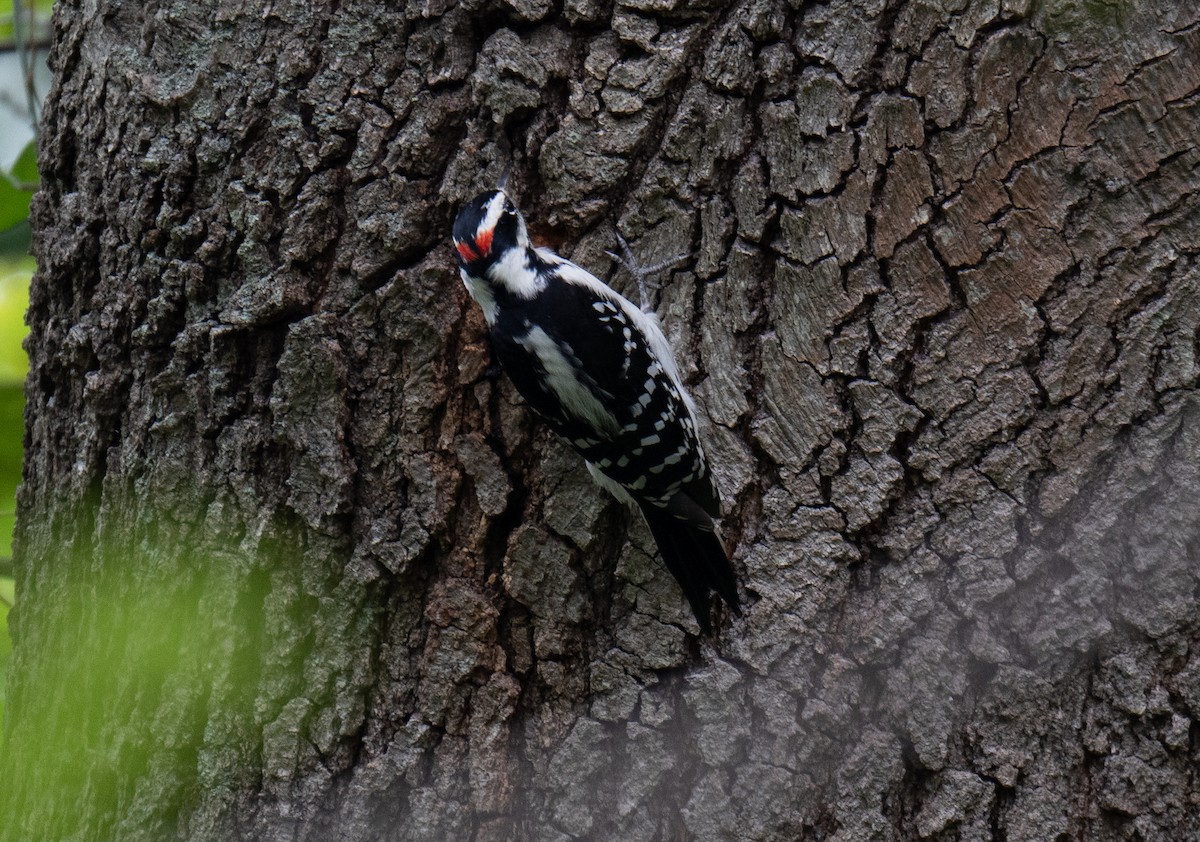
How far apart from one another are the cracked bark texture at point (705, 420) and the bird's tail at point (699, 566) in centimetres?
5

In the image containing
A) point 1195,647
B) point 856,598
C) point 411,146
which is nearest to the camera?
point 1195,647

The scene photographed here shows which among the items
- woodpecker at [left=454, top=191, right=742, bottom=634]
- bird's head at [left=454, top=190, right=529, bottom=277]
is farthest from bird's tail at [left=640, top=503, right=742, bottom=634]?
bird's head at [left=454, top=190, right=529, bottom=277]

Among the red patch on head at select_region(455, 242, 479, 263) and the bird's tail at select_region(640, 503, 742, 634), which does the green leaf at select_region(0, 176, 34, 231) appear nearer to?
the red patch on head at select_region(455, 242, 479, 263)

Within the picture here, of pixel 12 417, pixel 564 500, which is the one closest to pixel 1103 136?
pixel 564 500

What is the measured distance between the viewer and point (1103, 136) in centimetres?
192

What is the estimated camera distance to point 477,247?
7.00 feet

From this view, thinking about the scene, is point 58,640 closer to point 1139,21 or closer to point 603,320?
point 603,320

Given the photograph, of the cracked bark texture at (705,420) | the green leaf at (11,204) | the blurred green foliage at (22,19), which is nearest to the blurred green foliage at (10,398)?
the green leaf at (11,204)

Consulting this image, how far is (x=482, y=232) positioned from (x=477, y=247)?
35mm

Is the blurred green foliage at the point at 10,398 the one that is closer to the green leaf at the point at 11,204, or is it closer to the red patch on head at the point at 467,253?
the green leaf at the point at 11,204

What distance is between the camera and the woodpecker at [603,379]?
6.89ft

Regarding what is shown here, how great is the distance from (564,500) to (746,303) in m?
0.60

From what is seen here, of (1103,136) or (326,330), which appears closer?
(1103,136)

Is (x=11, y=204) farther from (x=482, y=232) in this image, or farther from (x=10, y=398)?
(x=482, y=232)
